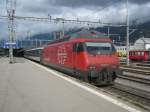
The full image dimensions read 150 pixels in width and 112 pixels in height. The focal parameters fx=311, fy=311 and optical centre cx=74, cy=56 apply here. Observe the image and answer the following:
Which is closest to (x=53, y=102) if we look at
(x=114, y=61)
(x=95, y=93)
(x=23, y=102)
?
(x=23, y=102)

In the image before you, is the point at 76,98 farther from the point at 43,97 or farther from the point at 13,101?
the point at 13,101

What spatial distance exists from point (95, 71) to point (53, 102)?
673 centimetres

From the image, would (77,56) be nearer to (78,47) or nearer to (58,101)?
(78,47)

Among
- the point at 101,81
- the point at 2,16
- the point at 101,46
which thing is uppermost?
the point at 2,16

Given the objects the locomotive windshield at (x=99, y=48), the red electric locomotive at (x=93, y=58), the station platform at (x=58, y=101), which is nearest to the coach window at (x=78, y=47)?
the red electric locomotive at (x=93, y=58)

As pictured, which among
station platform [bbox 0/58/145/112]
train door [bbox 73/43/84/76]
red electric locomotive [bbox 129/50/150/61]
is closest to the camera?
station platform [bbox 0/58/145/112]

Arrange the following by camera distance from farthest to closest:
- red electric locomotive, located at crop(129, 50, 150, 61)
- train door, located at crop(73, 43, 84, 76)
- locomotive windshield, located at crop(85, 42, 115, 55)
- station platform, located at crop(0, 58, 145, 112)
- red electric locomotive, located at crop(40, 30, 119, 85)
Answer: red electric locomotive, located at crop(129, 50, 150, 61) → train door, located at crop(73, 43, 84, 76) → locomotive windshield, located at crop(85, 42, 115, 55) → red electric locomotive, located at crop(40, 30, 119, 85) → station platform, located at crop(0, 58, 145, 112)

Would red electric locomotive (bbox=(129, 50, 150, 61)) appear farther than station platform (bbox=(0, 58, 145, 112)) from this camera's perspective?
Yes

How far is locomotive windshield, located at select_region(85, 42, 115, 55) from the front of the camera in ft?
56.1

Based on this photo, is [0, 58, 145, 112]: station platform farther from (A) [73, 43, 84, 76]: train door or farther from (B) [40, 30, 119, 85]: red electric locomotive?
(A) [73, 43, 84, 76]: train door

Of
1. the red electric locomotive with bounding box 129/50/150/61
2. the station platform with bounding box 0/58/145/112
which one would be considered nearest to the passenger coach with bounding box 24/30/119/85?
the station platform with bounding box 0/58/145/112

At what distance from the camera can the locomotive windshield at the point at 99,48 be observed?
17092 millimetres

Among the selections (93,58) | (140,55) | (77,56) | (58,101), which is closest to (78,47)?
(77,56)

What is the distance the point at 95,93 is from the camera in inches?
456
